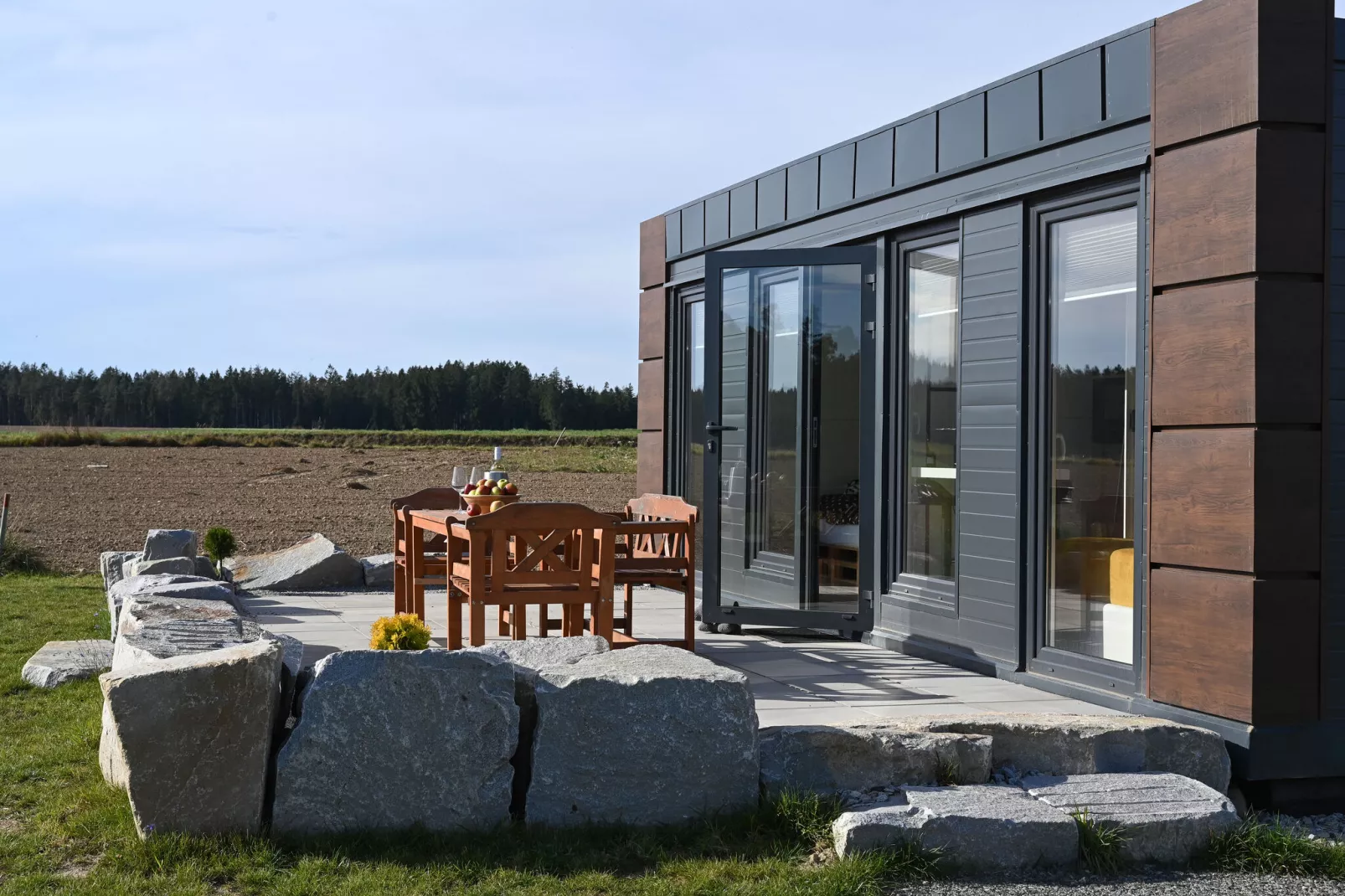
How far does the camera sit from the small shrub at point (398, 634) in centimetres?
436

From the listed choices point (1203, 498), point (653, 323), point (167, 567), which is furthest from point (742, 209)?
point (167, 567)

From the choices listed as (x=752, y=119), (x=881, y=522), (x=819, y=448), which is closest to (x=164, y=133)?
(x=752, y=119)

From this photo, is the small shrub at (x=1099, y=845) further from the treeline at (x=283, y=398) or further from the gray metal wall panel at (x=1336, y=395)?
the treeline at (x=283, y=398)

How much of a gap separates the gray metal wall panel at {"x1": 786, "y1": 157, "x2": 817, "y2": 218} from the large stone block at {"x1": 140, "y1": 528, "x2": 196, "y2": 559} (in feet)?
16.4

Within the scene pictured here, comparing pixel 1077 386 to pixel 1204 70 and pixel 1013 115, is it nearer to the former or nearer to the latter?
pixel 1013 115

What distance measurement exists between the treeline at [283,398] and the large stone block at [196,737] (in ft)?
202

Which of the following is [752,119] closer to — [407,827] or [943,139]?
[943,139]

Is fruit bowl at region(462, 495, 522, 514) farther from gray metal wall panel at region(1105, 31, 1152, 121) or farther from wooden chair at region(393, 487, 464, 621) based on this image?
gray metal wall panel at region(1105, 31, 1152, 121)

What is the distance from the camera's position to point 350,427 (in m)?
67.2

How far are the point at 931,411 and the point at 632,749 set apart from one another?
304cm

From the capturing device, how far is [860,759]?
157 inches

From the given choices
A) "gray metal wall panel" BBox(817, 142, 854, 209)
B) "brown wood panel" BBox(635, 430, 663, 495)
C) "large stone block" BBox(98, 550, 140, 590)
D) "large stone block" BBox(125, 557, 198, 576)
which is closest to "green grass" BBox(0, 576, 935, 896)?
"gray metal wall panel" BBox(817, 142, 854, 209)

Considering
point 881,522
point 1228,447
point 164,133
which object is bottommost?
point 881,522

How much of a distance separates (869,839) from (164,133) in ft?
21.0
